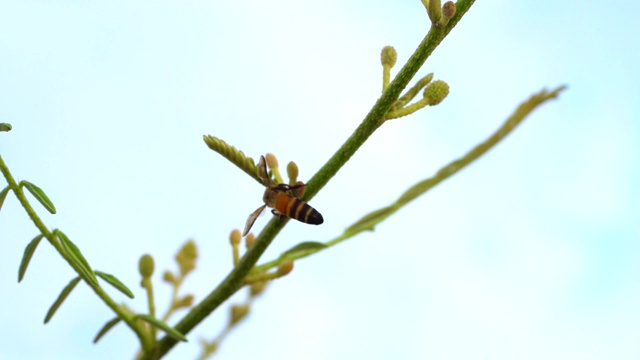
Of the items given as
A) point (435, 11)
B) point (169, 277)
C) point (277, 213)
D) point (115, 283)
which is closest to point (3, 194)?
point (115, 283)

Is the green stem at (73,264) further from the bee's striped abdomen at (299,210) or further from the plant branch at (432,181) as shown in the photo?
the bee's striped abdomen at (299,210)

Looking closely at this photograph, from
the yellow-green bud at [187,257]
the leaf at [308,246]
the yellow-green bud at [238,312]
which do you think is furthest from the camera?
the yellow-green bud at [187,257]

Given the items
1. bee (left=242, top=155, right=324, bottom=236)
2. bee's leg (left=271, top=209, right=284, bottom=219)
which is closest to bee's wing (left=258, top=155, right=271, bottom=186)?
bee (left=242, top=155, right=324, bottom=236)

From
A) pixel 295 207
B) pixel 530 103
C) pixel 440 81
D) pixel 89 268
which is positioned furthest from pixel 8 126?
pixel 530 103

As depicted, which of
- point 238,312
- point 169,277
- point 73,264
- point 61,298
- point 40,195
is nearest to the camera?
point 73,264

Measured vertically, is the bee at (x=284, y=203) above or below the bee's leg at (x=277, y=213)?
above

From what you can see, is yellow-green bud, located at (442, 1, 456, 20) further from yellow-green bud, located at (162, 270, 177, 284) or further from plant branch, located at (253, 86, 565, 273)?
yellow-green bud, located at (162, 270, 177, 284)

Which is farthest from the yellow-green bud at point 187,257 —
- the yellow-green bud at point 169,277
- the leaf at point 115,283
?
the leaf at point 115,283

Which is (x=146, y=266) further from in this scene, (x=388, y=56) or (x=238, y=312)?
(x=388, y=56)
